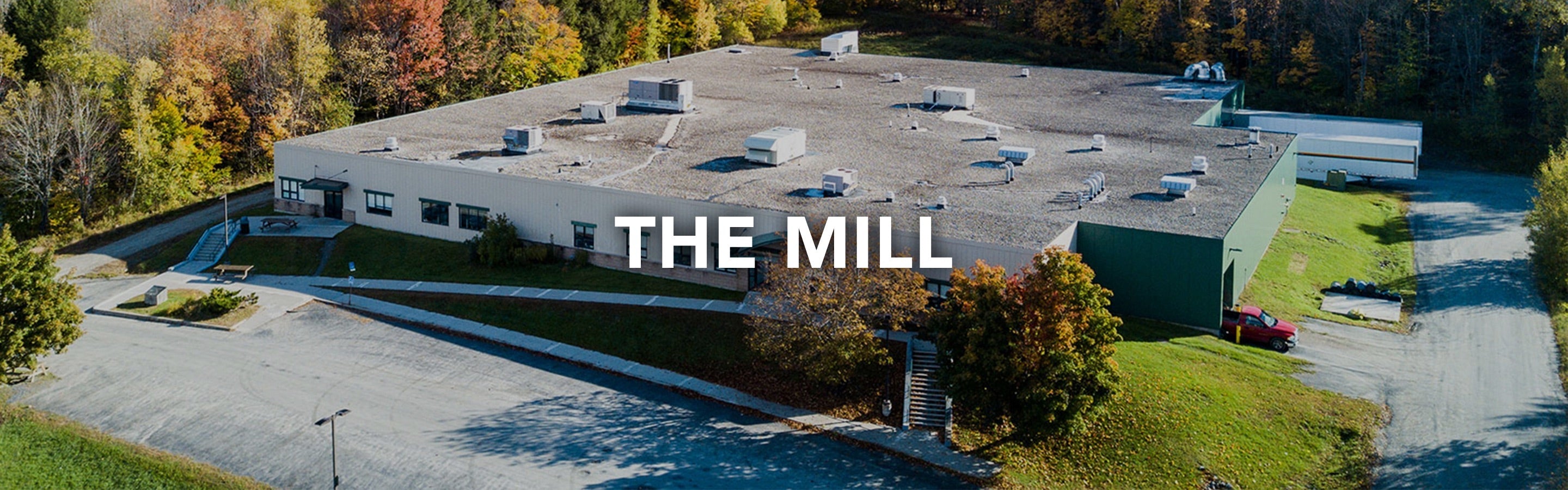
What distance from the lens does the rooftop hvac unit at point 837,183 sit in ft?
168

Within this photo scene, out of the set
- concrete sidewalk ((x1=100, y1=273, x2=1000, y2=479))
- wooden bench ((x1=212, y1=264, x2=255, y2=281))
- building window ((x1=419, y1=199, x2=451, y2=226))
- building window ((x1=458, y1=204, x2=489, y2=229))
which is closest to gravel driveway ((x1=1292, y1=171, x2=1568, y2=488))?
concrete sidewalk ((x1=100, y1=273, x2=1000, y2=479))

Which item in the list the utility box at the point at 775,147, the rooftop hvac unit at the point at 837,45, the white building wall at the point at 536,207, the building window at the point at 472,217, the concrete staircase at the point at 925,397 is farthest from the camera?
the rooftop hvac unit at the point at 837,45

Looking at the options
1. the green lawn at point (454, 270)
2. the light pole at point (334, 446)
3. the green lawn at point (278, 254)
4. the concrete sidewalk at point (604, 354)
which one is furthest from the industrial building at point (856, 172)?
the light pole at point (334, 446)

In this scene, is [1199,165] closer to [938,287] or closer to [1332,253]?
[1332,253]

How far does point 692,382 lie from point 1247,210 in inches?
960

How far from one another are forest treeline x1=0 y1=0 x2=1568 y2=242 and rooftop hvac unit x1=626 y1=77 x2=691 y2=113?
59.1 feet

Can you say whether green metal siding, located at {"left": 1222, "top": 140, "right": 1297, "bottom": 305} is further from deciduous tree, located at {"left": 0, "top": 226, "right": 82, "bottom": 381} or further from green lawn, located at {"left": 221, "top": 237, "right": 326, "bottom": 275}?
deciduous tree, located at {"left": 0, "top": 226, "right": 82, "bottom": 381}

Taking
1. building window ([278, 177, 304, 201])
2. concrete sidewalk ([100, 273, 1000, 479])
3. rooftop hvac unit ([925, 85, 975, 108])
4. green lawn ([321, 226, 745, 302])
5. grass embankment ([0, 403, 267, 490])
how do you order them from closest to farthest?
grass embankment ([0, 403, 267, 490]) → concrete sidewalk ([100, 273, 1000, 479]) → green lawn ([321, 226, 745, 302]) → building window ([278, 177, 304, 201]) → rooftop hvac unit ([925, 85, 975, 108])

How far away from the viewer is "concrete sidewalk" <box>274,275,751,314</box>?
48500 mm

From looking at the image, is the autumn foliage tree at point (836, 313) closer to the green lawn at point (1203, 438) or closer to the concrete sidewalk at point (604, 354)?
the concrete sidewalk at point (604, 354)

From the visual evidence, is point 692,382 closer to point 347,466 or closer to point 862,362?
point 862,362

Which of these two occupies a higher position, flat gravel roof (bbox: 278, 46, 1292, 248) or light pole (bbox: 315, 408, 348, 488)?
flat gravel roof (bbox: 278, 46, 1292, 248)

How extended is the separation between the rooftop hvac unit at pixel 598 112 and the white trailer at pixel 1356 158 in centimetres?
4281

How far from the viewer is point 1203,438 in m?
37.4
